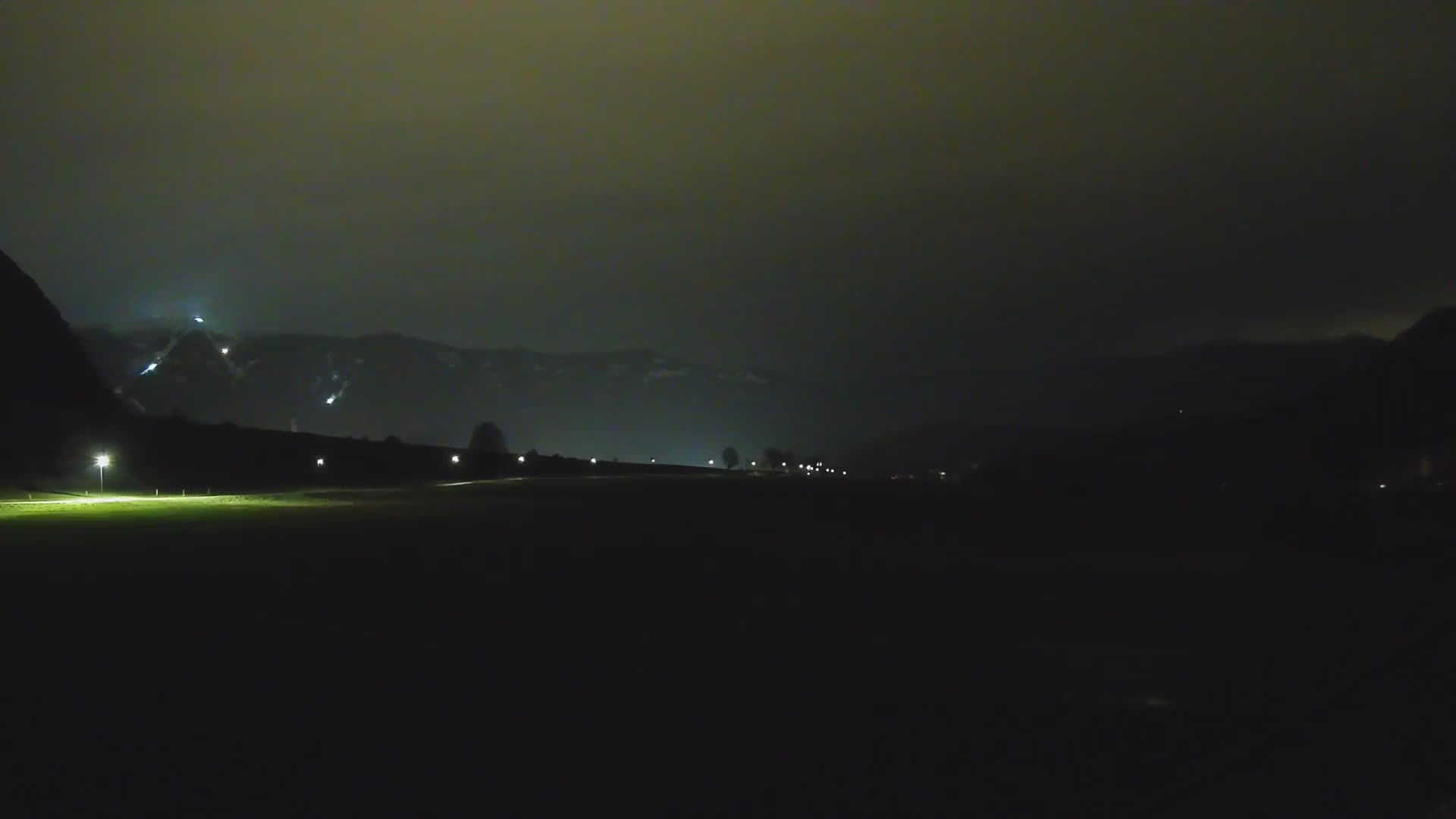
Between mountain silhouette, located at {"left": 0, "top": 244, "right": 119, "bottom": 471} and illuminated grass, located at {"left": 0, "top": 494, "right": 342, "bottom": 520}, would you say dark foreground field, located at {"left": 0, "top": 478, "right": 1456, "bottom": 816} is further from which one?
mountain silhouette, located at {"left": 0, "top": 244, "right": 119, "bottom": 471}

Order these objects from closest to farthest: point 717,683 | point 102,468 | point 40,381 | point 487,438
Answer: point 717,683, point 102,468, point 40,381, point 487,438

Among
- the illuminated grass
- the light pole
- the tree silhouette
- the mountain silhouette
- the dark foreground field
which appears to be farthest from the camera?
the tree silhouette

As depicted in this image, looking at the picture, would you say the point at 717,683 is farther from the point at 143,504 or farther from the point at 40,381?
the point at 40,381

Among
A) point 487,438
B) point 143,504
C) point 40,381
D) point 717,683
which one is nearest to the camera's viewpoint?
point 717,683

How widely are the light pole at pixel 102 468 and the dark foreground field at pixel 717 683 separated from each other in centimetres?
3352

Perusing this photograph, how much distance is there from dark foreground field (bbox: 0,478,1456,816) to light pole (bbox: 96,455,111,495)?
33516 millimetres

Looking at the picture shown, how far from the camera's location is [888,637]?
1253 centimetres

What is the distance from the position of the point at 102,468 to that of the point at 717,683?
56220 mm

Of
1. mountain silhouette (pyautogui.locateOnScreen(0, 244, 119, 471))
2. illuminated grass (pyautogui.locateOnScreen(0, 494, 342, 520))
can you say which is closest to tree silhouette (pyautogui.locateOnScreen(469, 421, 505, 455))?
mountain silhouette (pyautogui.locateOnScreen(0, 244, 119, 471))

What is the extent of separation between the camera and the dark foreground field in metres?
6.84

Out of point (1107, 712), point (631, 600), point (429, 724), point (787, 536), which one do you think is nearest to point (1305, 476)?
point (787, 536)

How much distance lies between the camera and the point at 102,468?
187 feet

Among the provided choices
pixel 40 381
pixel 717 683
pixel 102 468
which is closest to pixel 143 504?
pixel 102 468

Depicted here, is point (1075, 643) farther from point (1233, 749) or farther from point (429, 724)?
point (429, 724)
